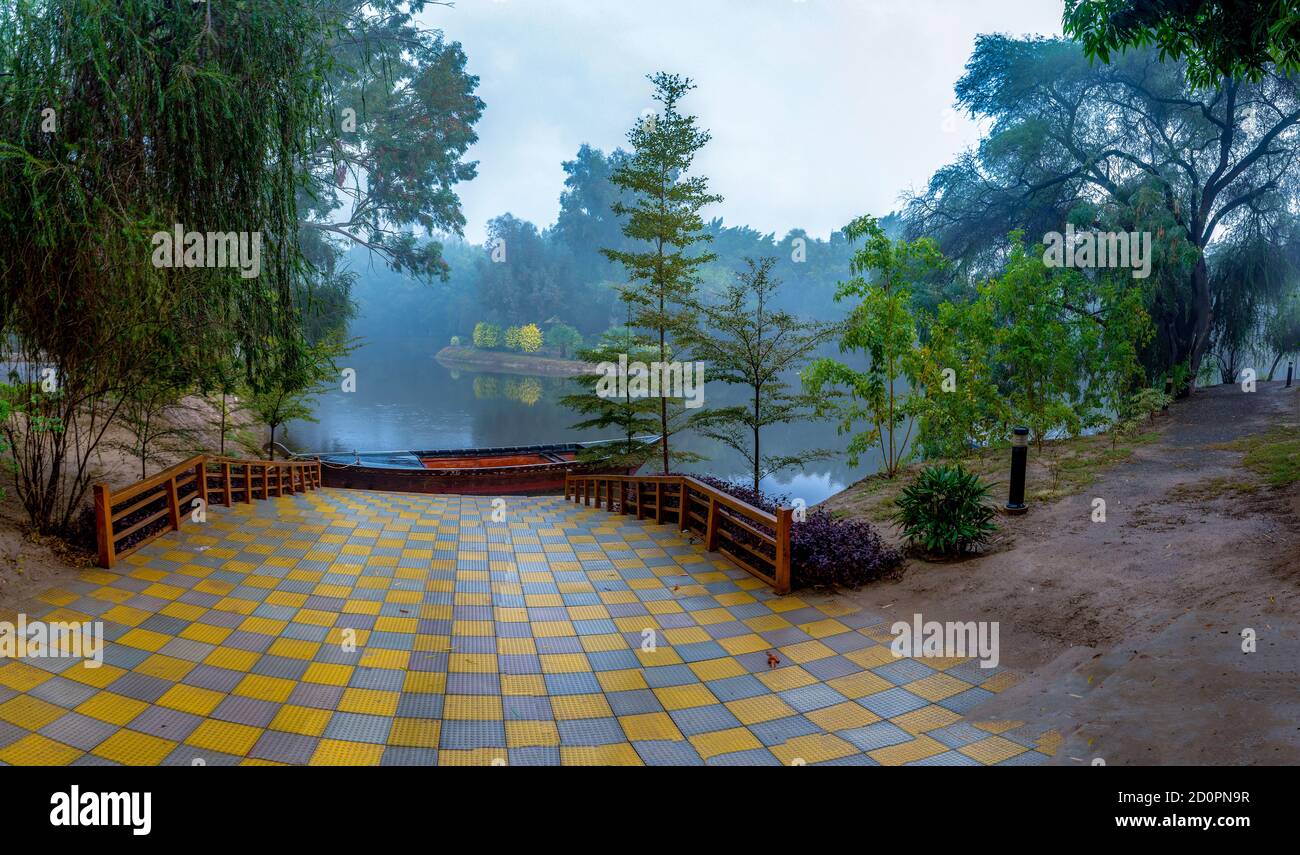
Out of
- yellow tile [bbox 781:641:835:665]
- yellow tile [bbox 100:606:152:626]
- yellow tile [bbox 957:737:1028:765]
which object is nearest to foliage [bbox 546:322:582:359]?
yellow tile [bbox 100:606:152:626]

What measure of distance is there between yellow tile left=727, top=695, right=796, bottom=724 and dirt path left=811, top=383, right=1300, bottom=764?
1045 millimetres

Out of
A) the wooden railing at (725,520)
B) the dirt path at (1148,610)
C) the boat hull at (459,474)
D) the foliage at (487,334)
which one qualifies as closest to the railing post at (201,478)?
the wooden railing at (725,520)

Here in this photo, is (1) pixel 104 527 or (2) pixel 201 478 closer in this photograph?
(1) pixel 104 527

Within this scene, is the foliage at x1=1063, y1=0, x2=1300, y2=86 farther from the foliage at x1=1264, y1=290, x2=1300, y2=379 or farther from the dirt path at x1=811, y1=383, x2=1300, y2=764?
the foliage at x1=1264, y1=290, x2=1300, y2=379

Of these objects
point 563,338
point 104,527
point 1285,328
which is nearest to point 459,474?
point 104,527

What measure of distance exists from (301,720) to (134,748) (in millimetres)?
628

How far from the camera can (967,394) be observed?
1007cm

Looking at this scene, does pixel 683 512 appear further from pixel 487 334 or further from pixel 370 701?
pixel 487 334

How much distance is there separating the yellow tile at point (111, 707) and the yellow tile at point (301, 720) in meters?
0.64

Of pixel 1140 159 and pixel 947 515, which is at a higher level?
pixel 1140 159

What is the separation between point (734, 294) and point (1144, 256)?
24.4 feet

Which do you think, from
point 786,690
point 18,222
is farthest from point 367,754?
point 18,222

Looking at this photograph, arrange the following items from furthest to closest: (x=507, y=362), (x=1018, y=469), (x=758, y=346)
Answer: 1. (x=507, y=362)
2. (x=758, y=346)
3. (x=1018, y=469)

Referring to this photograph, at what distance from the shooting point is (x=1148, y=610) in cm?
402
